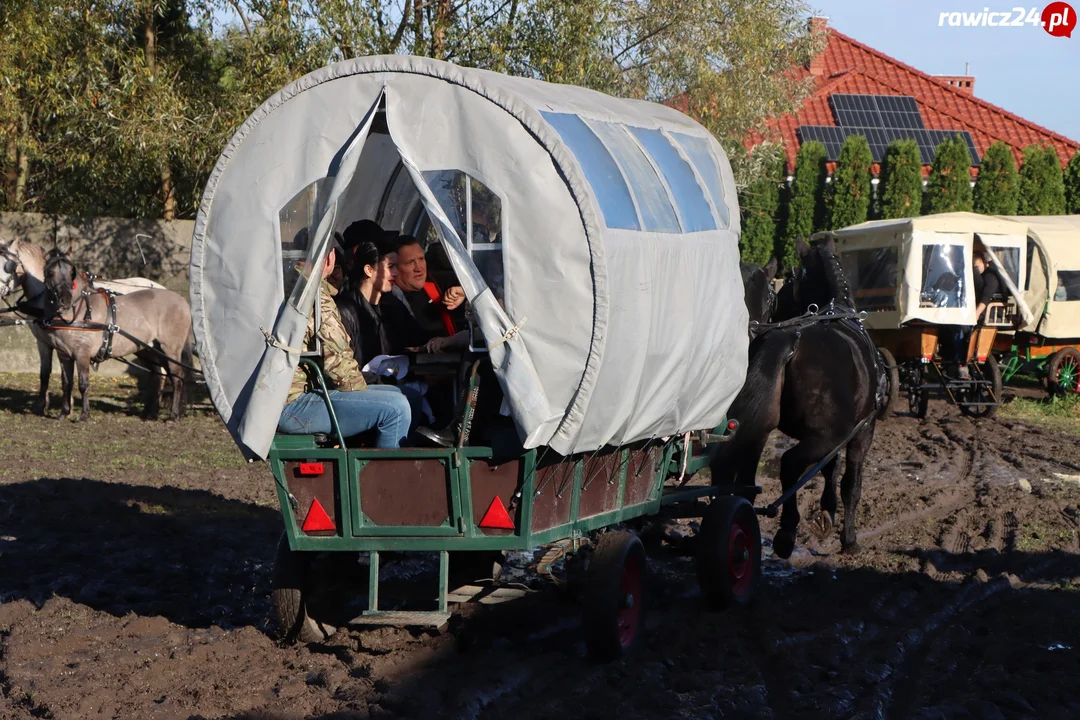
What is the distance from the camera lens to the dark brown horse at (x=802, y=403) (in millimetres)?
7402

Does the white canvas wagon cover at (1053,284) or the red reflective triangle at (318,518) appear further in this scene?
the white canvas wagon cover at (1053,284)

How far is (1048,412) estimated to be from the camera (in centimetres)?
1628

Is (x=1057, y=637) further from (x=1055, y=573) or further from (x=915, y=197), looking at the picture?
(x=915, y=197)

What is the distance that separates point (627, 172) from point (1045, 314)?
507 inches

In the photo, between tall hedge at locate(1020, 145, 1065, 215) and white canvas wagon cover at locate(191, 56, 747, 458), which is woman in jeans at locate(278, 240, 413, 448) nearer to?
white canvas wagon cover at locate(191, 56, 747, 458)

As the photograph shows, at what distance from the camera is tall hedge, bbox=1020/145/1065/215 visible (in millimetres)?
24875

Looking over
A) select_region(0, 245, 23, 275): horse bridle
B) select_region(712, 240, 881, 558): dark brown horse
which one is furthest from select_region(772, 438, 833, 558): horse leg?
select_region(0, 245, 23, 275): horse bridle

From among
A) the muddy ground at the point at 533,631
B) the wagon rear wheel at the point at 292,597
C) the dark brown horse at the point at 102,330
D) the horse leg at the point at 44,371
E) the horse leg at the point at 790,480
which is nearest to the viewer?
the muddy ground at the point at 533,631

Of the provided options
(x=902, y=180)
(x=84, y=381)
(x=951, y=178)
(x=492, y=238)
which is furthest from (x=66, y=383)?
(x=951, y=178)

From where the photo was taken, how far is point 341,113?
16.9 feet

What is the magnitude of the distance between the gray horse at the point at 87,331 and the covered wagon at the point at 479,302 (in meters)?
7.87

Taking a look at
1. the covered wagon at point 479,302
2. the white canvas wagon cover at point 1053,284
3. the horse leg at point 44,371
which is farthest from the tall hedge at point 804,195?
the covered wagon at point 479,302

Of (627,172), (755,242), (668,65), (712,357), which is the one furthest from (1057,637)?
(755,242)

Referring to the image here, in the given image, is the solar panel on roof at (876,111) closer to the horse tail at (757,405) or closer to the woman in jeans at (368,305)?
the horse tail at (757,405)
